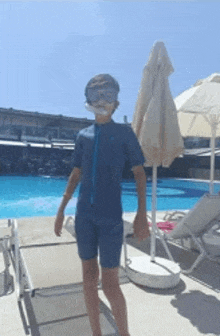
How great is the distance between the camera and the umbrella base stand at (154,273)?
8.69ft

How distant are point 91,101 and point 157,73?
1.36m

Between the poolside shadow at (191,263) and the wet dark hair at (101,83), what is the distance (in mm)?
1954

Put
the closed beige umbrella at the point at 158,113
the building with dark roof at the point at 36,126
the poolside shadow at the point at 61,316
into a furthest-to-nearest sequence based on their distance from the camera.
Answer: the building with dark roof at the point at 36,126 < the closed beige umbrella at the point at 158,113 < the poolside shadow at the point at 61,316

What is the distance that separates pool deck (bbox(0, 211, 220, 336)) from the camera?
1.95 m

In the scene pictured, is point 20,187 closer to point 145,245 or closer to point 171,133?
point 145,245

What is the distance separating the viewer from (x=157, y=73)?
267cm

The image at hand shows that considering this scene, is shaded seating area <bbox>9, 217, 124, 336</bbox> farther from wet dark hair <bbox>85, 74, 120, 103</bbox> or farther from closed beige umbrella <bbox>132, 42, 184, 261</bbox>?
wet dark hair <bbox>85, 74, 120, 103</bbox>

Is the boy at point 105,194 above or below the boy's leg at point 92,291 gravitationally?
above

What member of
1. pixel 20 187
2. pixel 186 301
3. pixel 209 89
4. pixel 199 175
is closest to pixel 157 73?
pixel 209 89

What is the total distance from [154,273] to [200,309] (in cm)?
51

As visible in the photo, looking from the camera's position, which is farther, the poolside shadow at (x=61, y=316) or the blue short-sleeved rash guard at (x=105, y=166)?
the poolside shadow at (x=61, y=316)

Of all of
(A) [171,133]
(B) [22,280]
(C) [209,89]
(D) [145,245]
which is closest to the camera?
(B) [22,280]

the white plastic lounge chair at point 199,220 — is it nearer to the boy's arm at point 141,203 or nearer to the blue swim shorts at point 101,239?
the boy's arm at point 141,203

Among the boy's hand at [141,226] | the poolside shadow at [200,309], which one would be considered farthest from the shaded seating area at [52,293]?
the boy's hand at [141,226]
